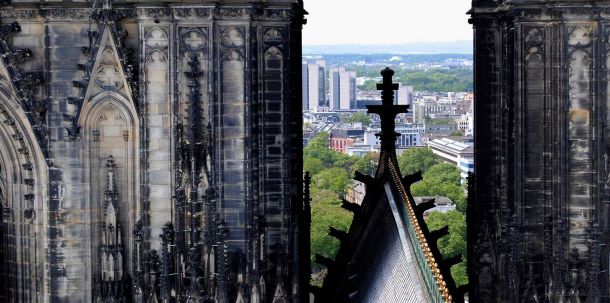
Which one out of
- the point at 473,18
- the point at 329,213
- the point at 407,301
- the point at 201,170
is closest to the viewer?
the point at 407,301

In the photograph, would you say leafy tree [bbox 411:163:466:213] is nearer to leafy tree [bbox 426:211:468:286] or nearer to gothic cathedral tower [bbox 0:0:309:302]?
leafy tree [bbox 426:211:468:286]

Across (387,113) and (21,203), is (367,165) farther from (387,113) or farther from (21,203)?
(21,203)

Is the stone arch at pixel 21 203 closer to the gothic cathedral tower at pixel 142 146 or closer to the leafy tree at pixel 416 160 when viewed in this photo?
the gothic cathedral tower at pixel 142 146

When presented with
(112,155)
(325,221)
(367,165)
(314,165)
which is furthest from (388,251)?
(367,165)

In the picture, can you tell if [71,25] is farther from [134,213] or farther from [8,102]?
[134,213]

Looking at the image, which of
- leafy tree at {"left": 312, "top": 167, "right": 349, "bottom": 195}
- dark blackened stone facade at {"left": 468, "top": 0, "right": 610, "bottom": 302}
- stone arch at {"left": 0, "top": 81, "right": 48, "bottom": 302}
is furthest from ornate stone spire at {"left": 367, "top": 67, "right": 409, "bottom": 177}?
leafy tree at {"left": 312, "top": 167, "right": 349, "bottom": 195}

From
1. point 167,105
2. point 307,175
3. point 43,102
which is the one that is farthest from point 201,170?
point 307,175
